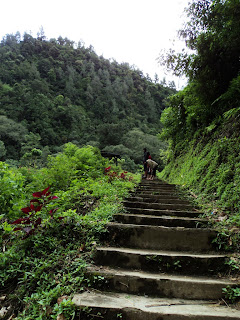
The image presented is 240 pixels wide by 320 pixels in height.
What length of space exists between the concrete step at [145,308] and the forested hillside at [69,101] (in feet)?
66.8

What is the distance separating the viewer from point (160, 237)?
2.82 metres

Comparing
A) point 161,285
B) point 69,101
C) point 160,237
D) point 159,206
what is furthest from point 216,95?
point 69,101

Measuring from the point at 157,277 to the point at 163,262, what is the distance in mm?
285

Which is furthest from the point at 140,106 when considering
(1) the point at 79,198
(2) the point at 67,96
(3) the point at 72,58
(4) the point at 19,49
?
(1) the point at 79,198

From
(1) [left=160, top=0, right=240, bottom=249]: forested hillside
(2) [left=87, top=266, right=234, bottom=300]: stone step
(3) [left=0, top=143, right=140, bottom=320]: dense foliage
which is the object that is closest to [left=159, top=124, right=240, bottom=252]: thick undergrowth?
(1) [left=160, top=0, right=240, bottom=249]: forested hillside

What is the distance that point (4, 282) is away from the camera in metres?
2.09

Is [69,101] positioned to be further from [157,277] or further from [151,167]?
[157,277]

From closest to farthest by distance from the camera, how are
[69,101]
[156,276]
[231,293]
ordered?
[231,293] → [156,276] → [69,101]

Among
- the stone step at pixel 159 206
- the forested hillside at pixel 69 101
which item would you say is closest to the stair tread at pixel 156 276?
the stone step at pixel 159 206

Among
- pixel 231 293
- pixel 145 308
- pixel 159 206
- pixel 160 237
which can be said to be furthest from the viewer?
pixel 159 206

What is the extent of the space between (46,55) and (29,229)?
84362 mm

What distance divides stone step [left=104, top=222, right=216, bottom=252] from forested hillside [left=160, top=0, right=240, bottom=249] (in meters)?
0.57

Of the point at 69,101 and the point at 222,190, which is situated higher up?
the point at 69,101

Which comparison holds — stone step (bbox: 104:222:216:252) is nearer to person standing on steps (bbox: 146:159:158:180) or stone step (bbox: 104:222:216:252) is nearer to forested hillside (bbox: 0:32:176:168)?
person standing on steps (bbox: 146:159:158:180)
